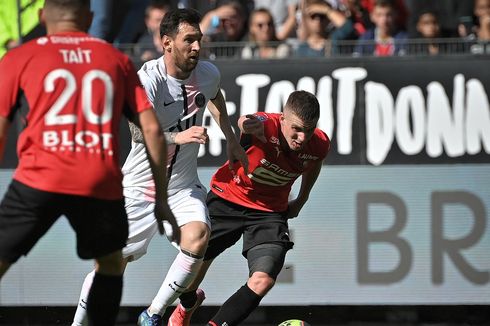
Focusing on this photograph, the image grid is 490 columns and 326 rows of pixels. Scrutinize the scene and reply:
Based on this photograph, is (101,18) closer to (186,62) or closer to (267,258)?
(186,62)

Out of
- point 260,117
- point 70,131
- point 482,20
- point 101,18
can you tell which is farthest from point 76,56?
point 482,20

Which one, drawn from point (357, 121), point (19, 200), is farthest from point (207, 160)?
point (19, 200)

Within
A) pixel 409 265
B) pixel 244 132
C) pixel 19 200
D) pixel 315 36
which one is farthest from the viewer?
pixel 315 36

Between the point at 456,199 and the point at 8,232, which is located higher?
the point at 8,232

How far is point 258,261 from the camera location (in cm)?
812

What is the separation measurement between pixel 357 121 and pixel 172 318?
305 cm

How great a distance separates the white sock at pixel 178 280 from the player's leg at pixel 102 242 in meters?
1.73

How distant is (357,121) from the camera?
10586 millimetres

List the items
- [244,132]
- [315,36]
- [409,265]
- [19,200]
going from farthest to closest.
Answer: [315,36] → [409,265] → [244,132] → [19,200]

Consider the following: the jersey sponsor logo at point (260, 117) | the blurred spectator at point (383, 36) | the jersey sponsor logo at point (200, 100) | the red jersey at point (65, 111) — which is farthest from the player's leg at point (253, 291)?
the blurred spectator at point (383, 36)

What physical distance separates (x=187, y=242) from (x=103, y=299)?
68.2 inches

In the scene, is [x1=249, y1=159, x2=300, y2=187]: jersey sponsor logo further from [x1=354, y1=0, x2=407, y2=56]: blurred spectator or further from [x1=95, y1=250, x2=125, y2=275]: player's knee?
[x1=354, y1=0, x2=407, y2=56]: blurred spectator

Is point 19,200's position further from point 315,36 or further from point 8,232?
point 315,36

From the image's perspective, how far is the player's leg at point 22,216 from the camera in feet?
19.1
